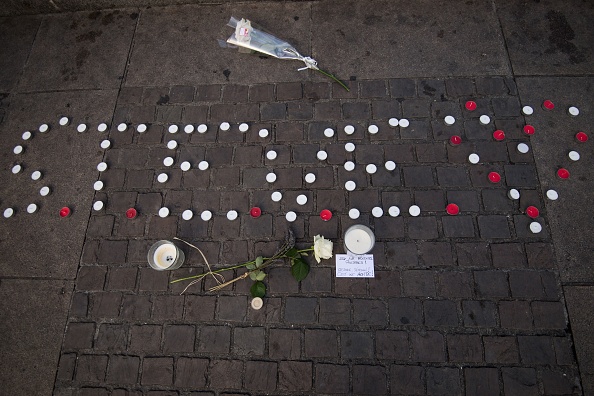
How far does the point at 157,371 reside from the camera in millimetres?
3066

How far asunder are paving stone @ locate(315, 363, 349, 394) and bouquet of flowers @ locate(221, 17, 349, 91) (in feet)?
9.33

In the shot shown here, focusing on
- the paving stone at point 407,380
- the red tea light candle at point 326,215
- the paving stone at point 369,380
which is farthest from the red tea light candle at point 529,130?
the paving stone at point 369,380

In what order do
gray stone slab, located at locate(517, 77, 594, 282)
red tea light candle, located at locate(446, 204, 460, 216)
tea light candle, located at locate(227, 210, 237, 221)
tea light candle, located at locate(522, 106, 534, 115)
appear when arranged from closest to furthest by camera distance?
1. gray stone slab, located at locate(517, 77, 594, 282)
2. red tea light candle, located at locate(446, 204, 460, 216)
3. tea light candle, located at locate(227, 210, 237, 221)
4. tea light candle, located at locate(522, 106, 534, 115)

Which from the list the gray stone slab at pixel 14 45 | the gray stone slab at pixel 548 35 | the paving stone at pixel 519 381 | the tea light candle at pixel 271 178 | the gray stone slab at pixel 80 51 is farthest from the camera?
the gray stone slab at pixel 14 45

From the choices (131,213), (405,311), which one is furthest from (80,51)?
(405,311)

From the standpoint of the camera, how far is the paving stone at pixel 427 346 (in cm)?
296

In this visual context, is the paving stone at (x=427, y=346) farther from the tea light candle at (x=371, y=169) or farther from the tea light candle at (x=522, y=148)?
the tea light candle at (x=522, y=148)

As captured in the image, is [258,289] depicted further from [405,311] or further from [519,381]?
[519,381]

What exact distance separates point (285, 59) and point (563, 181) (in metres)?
2.96

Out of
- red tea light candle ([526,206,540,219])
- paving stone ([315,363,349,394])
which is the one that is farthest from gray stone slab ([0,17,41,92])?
red tea light candle ([526,206,540,219])

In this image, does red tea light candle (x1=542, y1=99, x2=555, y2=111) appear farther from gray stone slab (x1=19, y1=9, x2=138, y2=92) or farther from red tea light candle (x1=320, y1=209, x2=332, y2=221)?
gray stone slab (x1=19, y1=9, x2=138, y2=92)

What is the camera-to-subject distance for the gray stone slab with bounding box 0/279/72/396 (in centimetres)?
313

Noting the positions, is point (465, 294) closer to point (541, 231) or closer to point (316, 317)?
point (541, 231)

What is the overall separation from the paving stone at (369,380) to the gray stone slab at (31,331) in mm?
2440
